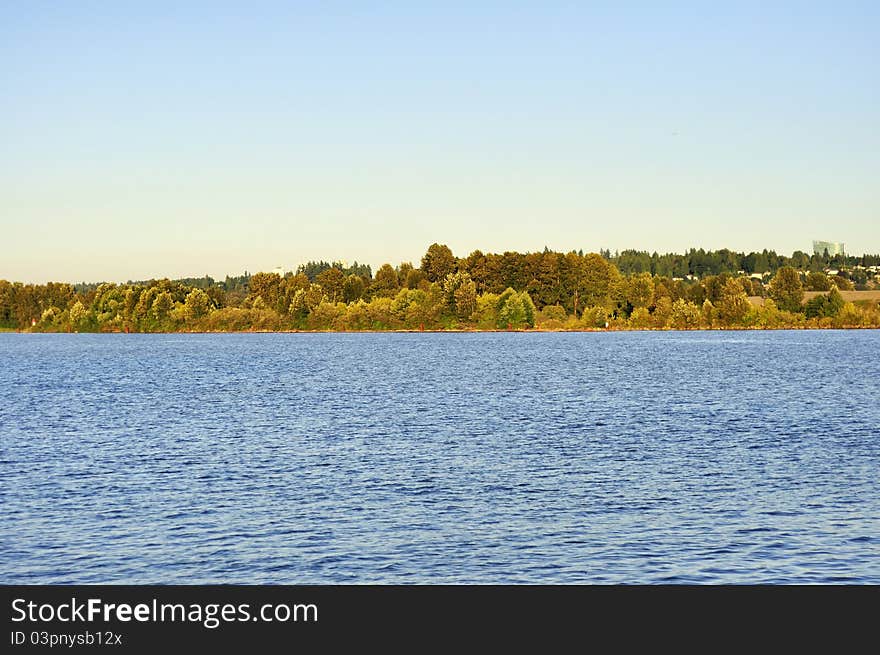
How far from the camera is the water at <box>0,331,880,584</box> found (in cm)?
3086

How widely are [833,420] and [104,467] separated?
1719 inches

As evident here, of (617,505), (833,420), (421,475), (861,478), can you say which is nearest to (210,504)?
(421,475)

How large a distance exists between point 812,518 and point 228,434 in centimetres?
3502

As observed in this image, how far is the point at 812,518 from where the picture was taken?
36.4 metres

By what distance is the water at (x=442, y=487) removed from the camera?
30.9 meters

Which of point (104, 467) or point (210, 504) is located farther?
point (104, 467)

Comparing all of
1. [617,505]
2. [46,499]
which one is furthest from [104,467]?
[617,505]

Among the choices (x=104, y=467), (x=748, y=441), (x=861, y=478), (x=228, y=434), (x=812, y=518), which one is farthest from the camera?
(x=228, y=434)

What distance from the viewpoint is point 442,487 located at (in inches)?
1704

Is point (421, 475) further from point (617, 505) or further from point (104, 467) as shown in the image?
point (104, 467)
